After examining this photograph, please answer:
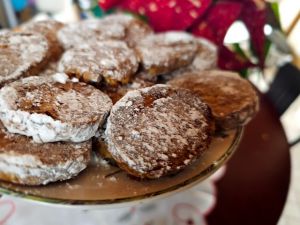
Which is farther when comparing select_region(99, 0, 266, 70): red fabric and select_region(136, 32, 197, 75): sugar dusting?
select_region(99, 0, 266, 70): red fabric

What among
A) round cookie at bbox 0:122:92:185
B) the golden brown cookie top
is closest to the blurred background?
the golden brown cookie top

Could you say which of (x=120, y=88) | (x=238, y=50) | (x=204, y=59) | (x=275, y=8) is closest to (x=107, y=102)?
(x=120, y=88)

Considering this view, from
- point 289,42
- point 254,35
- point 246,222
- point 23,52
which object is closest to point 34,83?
point 23,52

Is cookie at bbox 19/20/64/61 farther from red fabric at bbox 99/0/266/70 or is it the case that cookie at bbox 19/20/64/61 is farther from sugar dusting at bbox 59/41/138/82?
red fabric at bbox 99/0/266/70

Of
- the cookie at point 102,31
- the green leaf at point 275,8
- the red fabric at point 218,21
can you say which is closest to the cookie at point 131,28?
the cookie at point 102,31

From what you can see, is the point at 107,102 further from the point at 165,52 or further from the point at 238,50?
the point at 238,50

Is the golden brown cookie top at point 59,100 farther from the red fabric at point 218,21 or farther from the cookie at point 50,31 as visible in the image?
the red fabric at point 218,21
